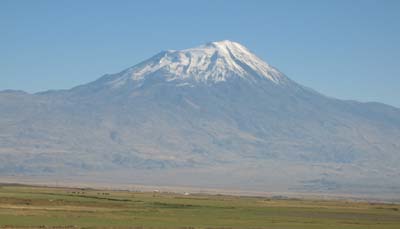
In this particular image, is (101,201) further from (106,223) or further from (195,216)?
(106,223)

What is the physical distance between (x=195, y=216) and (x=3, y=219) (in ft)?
62.8

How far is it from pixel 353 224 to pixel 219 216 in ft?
36.9

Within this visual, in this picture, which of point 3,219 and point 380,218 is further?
point 380,218

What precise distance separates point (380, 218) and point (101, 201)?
88.2 ft

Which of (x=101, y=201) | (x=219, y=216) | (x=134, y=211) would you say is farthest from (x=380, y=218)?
(x=101, y=201)

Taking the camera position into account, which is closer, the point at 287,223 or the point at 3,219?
the point at 3,219

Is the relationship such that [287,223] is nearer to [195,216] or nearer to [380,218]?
[195,216]

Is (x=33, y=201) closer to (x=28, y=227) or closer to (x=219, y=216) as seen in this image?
(x=219, y=216)

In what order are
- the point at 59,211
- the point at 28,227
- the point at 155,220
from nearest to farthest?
the point at 28,227 → the point at 155,220 → the point at 59,211

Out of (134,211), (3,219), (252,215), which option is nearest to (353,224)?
(252,215)

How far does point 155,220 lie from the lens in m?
71.6

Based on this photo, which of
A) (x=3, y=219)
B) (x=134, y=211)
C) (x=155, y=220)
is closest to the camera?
(x=3, y=219)

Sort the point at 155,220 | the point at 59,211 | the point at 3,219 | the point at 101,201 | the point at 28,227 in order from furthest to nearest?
1. the point at 101,201
2. the point at 59,211
3. the point at 155,220
4. the point at 3,219
5. the point at 28,227

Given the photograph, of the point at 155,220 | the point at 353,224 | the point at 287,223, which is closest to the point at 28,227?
the point at 155,220
